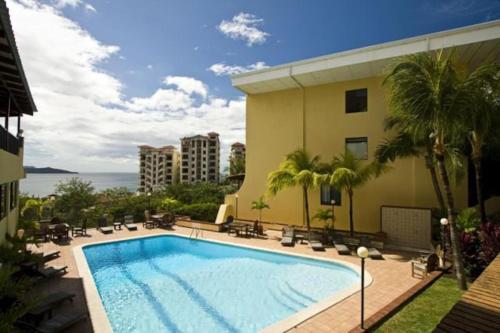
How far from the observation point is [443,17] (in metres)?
14.6

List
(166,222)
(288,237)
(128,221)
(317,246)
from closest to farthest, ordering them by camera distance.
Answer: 1. (317,246)
2. (288,237)
3. (128,221)
4. (166,222)

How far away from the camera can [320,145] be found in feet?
60.8

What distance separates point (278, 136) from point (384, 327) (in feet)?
49.6

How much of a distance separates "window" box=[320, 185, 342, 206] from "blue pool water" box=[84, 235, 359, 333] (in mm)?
6031

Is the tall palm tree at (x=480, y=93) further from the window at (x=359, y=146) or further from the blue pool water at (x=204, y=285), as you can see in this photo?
the window at (x=359, y=146)

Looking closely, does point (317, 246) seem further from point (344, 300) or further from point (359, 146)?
point (359, 146)

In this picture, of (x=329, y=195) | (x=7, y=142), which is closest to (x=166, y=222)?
(x=329, y=195)

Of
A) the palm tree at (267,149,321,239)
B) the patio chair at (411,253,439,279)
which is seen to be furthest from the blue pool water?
the palm tree at (267,149,321,239)

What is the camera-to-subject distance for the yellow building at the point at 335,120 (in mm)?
14539

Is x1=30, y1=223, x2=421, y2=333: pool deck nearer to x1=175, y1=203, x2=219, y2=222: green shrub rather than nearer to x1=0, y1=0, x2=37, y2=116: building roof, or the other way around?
x1=175, y1=203, x2=219, y2=222: green shrub

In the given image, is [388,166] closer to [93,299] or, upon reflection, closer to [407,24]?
[407,24]

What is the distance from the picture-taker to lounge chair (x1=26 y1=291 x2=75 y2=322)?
20.6 feet

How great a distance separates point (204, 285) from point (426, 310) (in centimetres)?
691

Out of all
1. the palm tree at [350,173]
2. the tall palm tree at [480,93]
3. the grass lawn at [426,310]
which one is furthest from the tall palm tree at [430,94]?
the palm tree at [350,173]
